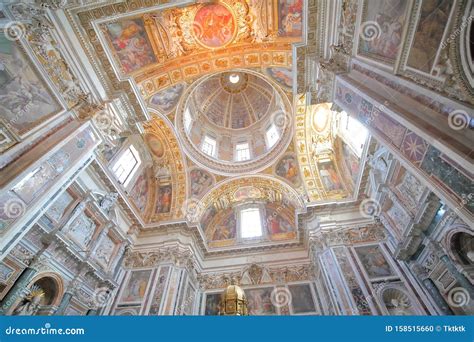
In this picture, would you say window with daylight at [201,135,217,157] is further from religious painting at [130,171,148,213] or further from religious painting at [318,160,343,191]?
religious painting at [318,160,343,191]

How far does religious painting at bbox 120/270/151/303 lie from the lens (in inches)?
434

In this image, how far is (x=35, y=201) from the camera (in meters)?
6.06

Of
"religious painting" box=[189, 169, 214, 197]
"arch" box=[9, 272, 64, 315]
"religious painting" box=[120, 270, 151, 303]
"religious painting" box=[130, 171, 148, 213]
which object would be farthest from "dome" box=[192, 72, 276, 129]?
"arch" box=[9, 272, 64, 315]

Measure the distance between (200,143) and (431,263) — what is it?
14.6m

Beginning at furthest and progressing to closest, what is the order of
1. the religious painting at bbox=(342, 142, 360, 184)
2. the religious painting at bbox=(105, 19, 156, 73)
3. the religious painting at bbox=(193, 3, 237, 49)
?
the religious painting at bbox=(342, 142, 360, 184), the religious painting at bbox=(193, 3, 237, 49), the religious painting at bbox=(105, 19, 156, 73)

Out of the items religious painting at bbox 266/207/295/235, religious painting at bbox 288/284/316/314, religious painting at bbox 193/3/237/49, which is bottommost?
religious painting at bbox 288/284/316/314

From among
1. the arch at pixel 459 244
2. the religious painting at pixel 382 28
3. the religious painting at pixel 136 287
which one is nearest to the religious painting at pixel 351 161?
the arch at pixel 459 244

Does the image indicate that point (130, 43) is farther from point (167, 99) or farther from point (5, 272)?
point (5, 272)

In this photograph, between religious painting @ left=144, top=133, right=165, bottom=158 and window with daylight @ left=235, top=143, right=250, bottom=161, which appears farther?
window with daylight @ left=235, top=143, right=250, bottom=161

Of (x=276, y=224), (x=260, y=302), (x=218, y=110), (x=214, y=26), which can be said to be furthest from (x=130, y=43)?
(x=260, y=302)

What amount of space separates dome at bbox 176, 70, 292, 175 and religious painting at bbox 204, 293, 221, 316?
7539 mm

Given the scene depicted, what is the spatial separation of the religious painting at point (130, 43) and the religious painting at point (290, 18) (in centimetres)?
545

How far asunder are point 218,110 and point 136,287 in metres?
14.7

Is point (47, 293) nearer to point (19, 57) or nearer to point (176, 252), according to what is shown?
point (176, 252)
